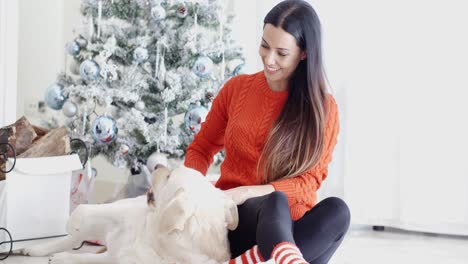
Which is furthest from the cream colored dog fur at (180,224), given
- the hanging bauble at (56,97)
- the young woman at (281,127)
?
the hanging bauble at (56,97)

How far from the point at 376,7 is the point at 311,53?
1291 millimetres

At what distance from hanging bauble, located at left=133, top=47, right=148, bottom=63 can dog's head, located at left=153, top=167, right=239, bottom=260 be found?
1.41 m

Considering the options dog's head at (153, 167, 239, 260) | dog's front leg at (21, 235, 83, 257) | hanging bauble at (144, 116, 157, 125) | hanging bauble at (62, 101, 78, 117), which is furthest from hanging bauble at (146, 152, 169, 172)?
dog's head at (153, 167, 239, 260)

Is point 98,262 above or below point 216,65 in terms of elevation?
below

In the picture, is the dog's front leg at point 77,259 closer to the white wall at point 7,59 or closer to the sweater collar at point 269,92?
the sweater collar at point 269,92

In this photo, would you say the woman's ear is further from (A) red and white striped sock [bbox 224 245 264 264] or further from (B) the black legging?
(A) red and white striped sock [bbox 224 245 264 264]

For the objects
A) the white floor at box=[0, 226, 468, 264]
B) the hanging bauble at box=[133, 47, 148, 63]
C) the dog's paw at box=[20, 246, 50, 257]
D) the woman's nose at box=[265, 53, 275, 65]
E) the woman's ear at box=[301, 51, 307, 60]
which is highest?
the hanging bauble at box=[133, 47, 148, 63]

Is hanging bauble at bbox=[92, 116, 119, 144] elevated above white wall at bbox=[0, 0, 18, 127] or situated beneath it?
situated beneath

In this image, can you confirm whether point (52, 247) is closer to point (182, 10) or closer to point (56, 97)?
point (56, 97)

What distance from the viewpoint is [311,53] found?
1838 mm

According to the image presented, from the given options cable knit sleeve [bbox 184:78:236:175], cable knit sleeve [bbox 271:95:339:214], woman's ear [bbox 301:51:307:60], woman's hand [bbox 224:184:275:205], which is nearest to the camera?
woman's hand [bbox 224:184:275:205]

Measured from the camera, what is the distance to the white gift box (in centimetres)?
225

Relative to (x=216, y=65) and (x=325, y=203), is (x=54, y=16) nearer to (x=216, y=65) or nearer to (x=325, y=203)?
(x=216, y=65)

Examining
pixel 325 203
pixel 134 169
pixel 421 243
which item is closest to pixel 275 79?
pixel 325 203
